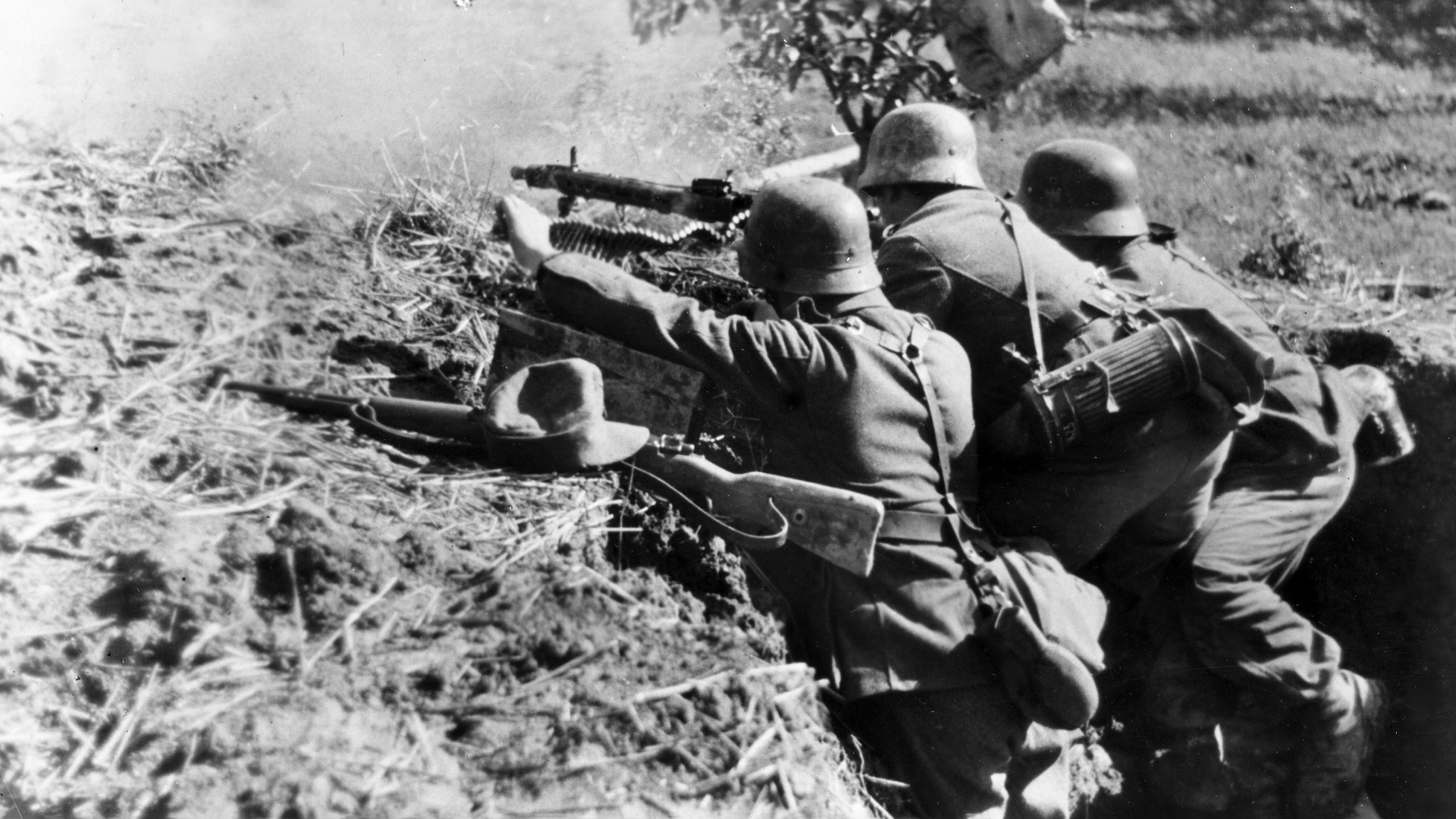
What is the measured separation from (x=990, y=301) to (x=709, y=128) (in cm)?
312

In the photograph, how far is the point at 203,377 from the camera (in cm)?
364

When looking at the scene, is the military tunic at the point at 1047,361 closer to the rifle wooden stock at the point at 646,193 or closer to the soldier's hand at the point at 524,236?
the rifle wooden stock at the point at 646,193

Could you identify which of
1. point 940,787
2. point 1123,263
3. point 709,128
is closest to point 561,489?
point 940,787

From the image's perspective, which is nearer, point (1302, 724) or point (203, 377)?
point (203, 377)

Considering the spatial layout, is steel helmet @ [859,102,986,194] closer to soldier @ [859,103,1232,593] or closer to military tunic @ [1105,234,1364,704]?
soldier @ [859,103,1232,593]

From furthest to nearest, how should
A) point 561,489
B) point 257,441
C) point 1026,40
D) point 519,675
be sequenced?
point 1026,40
point 561,489
point 257,441
point 519,675

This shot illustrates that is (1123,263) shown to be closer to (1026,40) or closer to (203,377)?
(1026,40)

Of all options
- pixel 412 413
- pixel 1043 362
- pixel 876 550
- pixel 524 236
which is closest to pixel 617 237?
pixel 524 236

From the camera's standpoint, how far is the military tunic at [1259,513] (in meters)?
5.31

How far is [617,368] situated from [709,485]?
1.80 ft

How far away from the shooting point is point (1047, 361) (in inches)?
195

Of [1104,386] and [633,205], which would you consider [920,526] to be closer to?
[1104,386]

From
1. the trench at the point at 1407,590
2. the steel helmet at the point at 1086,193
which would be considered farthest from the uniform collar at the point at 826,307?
the trench at the point at 1407,590

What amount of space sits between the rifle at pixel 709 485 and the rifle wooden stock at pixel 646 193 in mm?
1663
